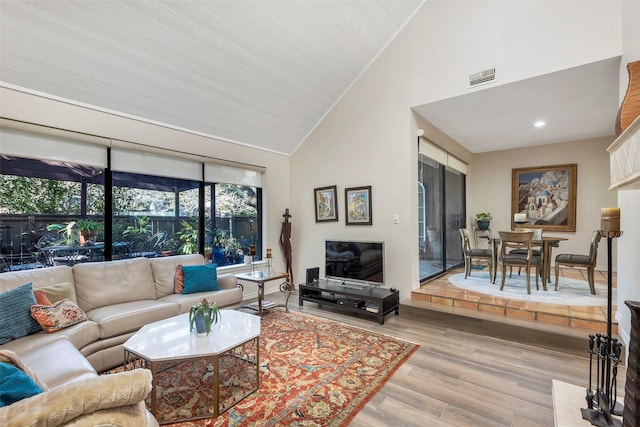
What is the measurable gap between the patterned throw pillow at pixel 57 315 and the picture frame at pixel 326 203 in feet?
11.4

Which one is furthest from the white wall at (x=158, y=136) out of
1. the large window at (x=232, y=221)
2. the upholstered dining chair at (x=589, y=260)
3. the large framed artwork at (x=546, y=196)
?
the large framed artwork at (x=546, y=196)

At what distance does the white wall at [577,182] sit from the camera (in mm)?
5293

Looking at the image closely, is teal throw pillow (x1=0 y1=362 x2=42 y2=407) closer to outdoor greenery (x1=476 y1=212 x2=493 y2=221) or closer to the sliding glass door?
the sliding glass door

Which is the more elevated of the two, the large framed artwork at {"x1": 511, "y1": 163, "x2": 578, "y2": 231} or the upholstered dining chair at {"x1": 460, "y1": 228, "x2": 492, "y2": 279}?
the large framed artwork at {"x1": 511, "y1": 163, "x2": 578, "y2": 231}

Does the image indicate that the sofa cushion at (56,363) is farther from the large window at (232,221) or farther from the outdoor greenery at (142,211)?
the large window at (232,221)

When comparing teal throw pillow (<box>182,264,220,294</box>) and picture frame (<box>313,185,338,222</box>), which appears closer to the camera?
teal throw pillow (<box>182,264,220,294</box>)

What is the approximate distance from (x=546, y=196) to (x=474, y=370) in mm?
4830

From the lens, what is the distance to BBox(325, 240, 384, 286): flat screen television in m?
4.03

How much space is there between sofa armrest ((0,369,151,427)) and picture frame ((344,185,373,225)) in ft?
12.2

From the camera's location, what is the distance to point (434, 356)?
280 cm

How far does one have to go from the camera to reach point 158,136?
388 centimetres

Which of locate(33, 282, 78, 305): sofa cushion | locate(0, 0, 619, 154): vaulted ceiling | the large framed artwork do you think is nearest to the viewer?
locate(33, 282, 78, 305): sofa cushion

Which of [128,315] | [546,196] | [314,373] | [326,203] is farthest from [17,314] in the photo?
[546,196]

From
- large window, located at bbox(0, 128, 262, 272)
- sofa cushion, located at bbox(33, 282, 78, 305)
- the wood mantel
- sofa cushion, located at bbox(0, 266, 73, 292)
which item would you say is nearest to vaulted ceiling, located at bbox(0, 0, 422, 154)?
large window, located at bbox(0, 128, 262, 272)
